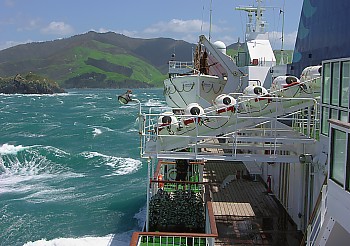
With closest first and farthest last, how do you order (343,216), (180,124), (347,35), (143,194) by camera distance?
1. (343,216)
2. (347,35)
3. (180,124)
4. (143,194)

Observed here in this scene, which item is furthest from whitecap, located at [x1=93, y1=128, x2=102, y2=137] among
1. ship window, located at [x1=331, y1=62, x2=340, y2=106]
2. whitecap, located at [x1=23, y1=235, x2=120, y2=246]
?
ship window, located at [x1=331, y1=62, x2=340, y2=106]

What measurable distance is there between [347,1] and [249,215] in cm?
785

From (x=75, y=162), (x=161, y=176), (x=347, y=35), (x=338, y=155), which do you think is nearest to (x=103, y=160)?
(x=75, y=162)

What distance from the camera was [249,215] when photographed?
1462cm

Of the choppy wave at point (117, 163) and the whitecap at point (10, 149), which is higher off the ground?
the whitecap at point (10, 149)

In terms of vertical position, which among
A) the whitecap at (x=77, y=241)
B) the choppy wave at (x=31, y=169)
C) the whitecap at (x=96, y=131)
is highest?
the whitecap at (x=96, y=131)

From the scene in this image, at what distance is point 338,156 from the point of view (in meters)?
6.86

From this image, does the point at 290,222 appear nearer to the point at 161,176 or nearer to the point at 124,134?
the point at 161,176

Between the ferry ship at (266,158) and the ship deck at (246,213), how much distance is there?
35mm

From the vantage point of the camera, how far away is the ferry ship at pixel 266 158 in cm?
974

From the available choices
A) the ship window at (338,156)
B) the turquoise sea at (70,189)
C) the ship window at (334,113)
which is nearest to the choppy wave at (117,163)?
the turquoise sea at (70,189)

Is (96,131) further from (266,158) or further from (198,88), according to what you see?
(266,158)

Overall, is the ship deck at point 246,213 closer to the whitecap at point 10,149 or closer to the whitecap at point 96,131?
the whitecap at point 10,149

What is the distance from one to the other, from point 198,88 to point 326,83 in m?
13.6
